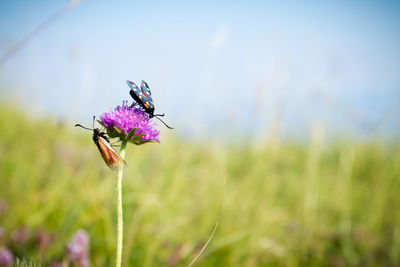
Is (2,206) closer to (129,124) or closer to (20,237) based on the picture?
(20,237)

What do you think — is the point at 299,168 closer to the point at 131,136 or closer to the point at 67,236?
the point at 67,236

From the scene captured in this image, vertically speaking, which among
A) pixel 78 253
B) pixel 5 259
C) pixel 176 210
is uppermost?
pixel 5 259

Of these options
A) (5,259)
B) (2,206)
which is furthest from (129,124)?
(2,206)

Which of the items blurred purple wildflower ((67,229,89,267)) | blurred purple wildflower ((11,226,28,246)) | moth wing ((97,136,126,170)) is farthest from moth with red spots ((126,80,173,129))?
blurred purple wildflower ((11,226,28,246))

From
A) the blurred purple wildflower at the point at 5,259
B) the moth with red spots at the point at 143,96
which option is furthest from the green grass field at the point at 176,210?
the moth with red spots at the point at 143,96

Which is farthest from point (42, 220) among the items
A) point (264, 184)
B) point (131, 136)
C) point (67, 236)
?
point (264, 184)

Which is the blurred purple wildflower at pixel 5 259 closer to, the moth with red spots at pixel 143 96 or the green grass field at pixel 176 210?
the green grass field at pixel 176 210
